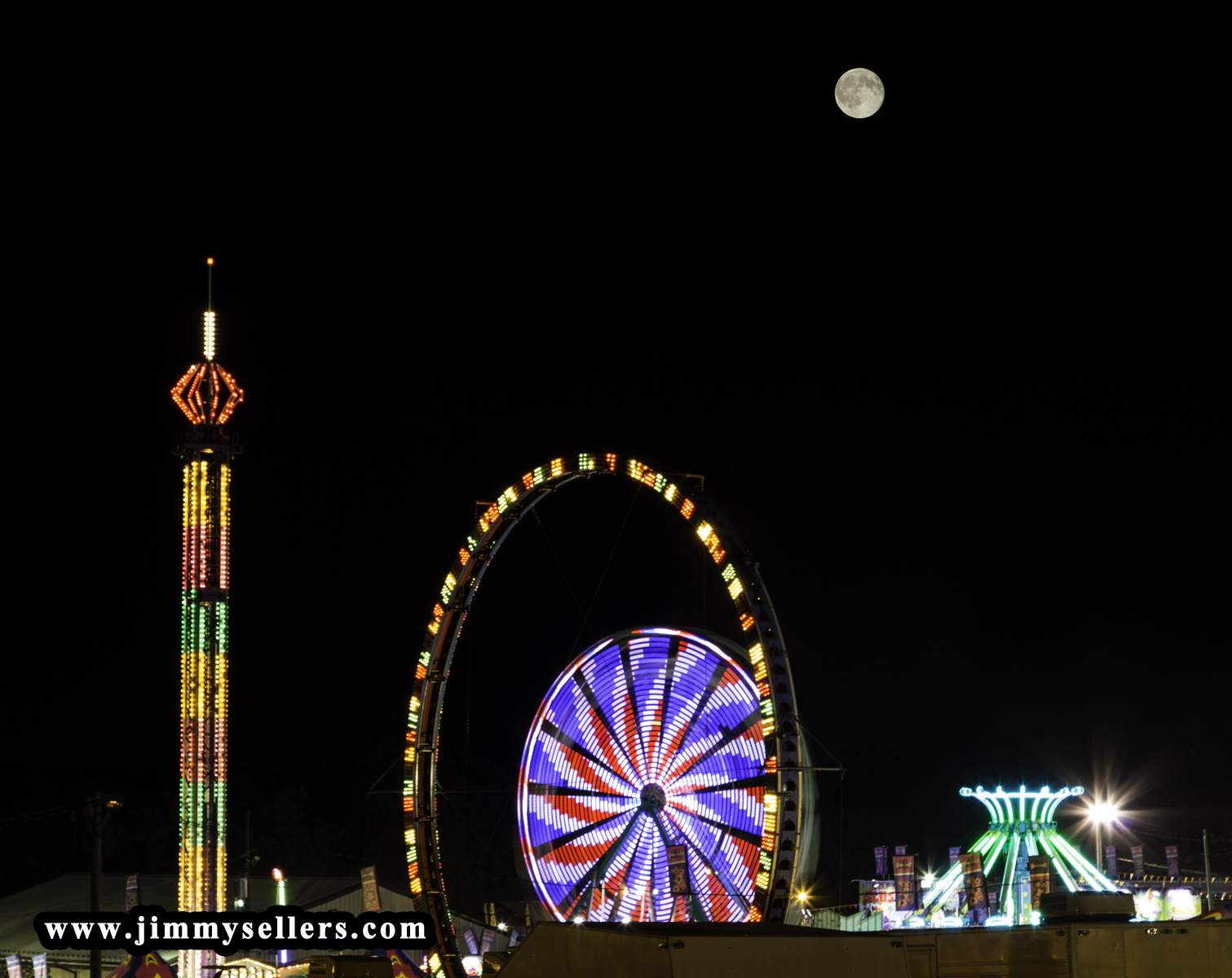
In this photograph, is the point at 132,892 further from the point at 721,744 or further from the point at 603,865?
the point at 721,744

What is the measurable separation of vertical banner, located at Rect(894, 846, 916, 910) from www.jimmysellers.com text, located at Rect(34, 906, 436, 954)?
24853 millimetres

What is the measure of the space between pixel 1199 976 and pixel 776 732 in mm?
8934

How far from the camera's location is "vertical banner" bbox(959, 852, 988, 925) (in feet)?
158

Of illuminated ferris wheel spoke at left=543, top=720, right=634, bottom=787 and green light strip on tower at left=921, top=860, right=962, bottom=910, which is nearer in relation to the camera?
illuminated ferris wheel spoke at left=543, top=720, right=634, bottom=787

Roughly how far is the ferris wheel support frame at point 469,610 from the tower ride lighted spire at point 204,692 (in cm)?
2444

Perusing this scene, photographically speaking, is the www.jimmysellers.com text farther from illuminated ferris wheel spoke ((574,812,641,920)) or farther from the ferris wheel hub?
the ferris wheel hub

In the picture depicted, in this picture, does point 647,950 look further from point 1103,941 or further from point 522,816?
point 522,816

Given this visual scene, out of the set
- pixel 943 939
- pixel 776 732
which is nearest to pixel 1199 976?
pixel 943 939

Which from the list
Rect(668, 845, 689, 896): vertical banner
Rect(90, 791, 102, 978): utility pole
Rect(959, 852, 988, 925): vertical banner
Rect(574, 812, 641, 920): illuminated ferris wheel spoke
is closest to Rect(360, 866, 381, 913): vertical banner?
Rect(90, 791, 102, 978): utility pole

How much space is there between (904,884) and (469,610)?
26.6m

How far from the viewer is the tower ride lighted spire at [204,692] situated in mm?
50625

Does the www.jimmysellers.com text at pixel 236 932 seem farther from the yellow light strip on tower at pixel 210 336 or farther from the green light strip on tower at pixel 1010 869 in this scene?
the green light strip on tower at pixel 1010 869

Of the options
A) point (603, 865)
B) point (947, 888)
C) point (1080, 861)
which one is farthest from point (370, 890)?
point (1080, 861)

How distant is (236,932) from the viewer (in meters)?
25.8
